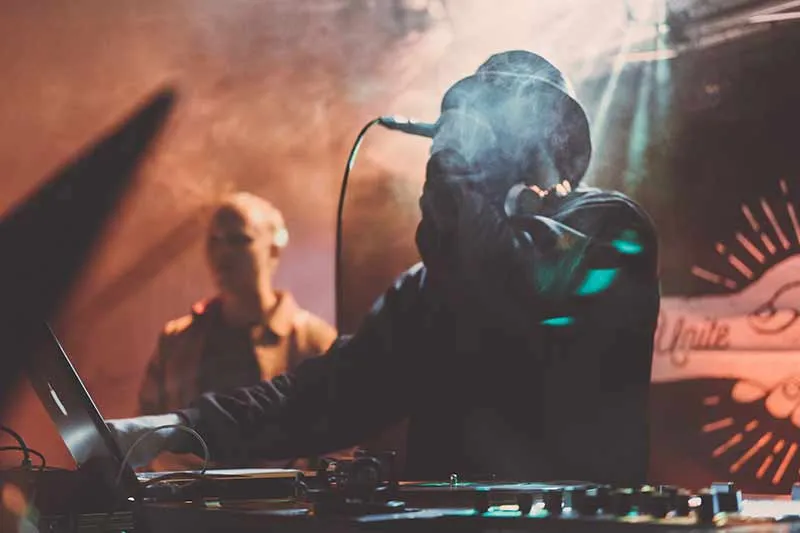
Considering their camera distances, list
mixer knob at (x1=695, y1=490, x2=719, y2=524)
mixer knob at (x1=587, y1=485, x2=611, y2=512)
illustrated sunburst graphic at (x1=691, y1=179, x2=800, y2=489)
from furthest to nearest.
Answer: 1. illustrated sunburst graphic at (x1=691, y1=179, x2=800, y2=489)
2. mixer knob at (x1=587, y1=485, x2=611, y2=512)
3. mixer knob at (x1=695, y1=490, x2=719, y2=524)

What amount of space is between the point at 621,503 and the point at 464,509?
0.35m

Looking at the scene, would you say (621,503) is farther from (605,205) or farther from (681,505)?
(605,205)

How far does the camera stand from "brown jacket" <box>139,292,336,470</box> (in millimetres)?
Answer: 2754

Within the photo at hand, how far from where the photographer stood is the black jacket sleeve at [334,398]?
2.66 metres

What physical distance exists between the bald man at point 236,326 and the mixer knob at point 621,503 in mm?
1185

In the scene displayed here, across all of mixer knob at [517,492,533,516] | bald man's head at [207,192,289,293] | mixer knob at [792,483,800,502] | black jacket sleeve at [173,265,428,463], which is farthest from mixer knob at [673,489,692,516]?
bald man's head at [207,192,289,293]

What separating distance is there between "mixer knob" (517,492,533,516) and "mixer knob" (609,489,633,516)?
0.15 m

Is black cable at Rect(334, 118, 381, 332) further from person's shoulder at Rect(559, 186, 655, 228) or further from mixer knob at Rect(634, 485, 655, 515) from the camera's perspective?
mixer knob at Rect(634, 485, 655, 515)

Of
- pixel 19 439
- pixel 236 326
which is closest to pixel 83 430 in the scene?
pixel 19 439

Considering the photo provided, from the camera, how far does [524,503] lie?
1824 millimetres

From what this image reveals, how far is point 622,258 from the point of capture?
246cm

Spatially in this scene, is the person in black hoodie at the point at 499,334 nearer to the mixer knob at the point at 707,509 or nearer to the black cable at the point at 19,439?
the black cable at the point at 19,439

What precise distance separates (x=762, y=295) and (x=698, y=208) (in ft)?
0.82

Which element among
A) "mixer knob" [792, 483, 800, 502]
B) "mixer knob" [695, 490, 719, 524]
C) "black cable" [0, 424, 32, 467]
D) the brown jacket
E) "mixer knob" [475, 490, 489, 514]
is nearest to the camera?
"mixer knob" [695, 490, 719, 524]
